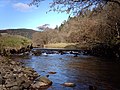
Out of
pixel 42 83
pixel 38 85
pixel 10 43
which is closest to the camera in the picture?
pixel 38 85

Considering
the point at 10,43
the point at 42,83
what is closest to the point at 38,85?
the point at 42,83

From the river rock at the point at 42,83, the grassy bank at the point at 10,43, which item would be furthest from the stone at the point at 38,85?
the grassy bank at the point at 10,43

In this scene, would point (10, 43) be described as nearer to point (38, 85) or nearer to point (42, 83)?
point (42, 83)

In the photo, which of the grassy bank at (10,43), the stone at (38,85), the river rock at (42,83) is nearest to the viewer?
the stone at (38,85)

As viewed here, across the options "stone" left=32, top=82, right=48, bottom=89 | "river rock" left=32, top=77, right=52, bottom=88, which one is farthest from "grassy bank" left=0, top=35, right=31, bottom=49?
"stone" left=32, top=82, right=48, bottom=89

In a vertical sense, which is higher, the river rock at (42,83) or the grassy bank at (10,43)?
the grassy bank at (10,43)

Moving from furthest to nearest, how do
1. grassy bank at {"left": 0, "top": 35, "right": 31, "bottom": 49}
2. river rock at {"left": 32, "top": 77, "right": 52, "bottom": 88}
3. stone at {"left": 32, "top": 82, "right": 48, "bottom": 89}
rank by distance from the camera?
grassy bank at {"left": 0, "top": 35, "right": 31, "bottom": 49} → river rock at {"left": 32, "top": 77, "right": 52, "bottom": 88} → stone at {"left": 32, "top": 82, "right": 48, "bottom": 89}

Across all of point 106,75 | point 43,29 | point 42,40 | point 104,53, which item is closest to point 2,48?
point 104,53

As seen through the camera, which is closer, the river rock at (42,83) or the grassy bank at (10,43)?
the river rock at (42,83)

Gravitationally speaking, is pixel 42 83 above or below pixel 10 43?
below

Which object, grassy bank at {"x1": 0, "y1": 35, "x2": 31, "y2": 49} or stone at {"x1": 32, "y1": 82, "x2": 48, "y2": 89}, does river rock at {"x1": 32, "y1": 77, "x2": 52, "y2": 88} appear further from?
grassy bank at {"x1": 0, "y1": 35, "x2": 31, "y2": 49}

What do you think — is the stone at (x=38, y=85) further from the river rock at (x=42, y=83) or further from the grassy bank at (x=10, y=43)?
the grassy bank at (x=10, y=43)

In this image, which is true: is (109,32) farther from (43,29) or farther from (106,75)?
(43,29)

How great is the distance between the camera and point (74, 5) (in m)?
18.2
